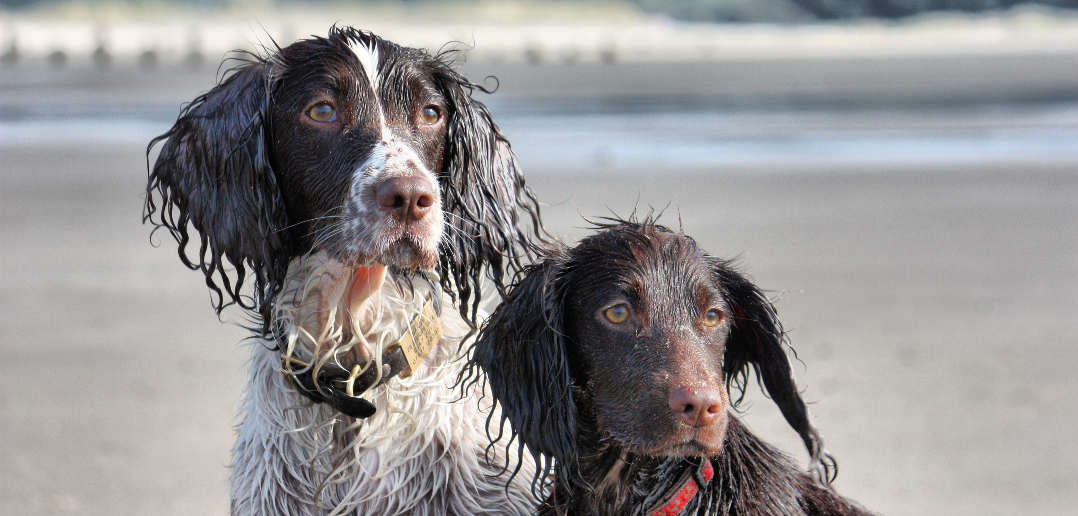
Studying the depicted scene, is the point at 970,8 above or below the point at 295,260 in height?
above

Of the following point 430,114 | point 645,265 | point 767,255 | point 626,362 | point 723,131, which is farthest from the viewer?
point 723,131

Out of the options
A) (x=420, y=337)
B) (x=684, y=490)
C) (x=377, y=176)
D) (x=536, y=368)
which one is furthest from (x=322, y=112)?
(x=684, y=490)

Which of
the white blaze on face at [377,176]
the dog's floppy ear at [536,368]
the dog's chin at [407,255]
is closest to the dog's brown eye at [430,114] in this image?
the white blaze on face at [377,176]

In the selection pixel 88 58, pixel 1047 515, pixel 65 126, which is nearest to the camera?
pixel 1047 515

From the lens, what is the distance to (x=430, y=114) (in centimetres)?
389

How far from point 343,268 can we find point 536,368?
684 mm

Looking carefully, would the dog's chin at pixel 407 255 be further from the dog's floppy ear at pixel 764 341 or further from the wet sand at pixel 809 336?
the wet sand at pixel 809 336

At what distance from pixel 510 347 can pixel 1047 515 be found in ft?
10.0

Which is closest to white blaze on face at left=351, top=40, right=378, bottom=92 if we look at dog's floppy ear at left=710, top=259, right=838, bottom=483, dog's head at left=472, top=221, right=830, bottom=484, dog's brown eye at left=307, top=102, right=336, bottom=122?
dog's brown eye at left=307, top=102, right=336, bottom=122

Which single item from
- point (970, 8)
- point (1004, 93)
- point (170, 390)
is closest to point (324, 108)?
point (170, 390)

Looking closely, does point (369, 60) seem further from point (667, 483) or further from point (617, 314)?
point (667, 483)

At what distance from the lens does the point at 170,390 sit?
24.2 feet

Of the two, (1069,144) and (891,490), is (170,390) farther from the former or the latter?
(1069,144)

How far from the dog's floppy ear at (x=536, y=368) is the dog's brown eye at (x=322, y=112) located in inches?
29.7
